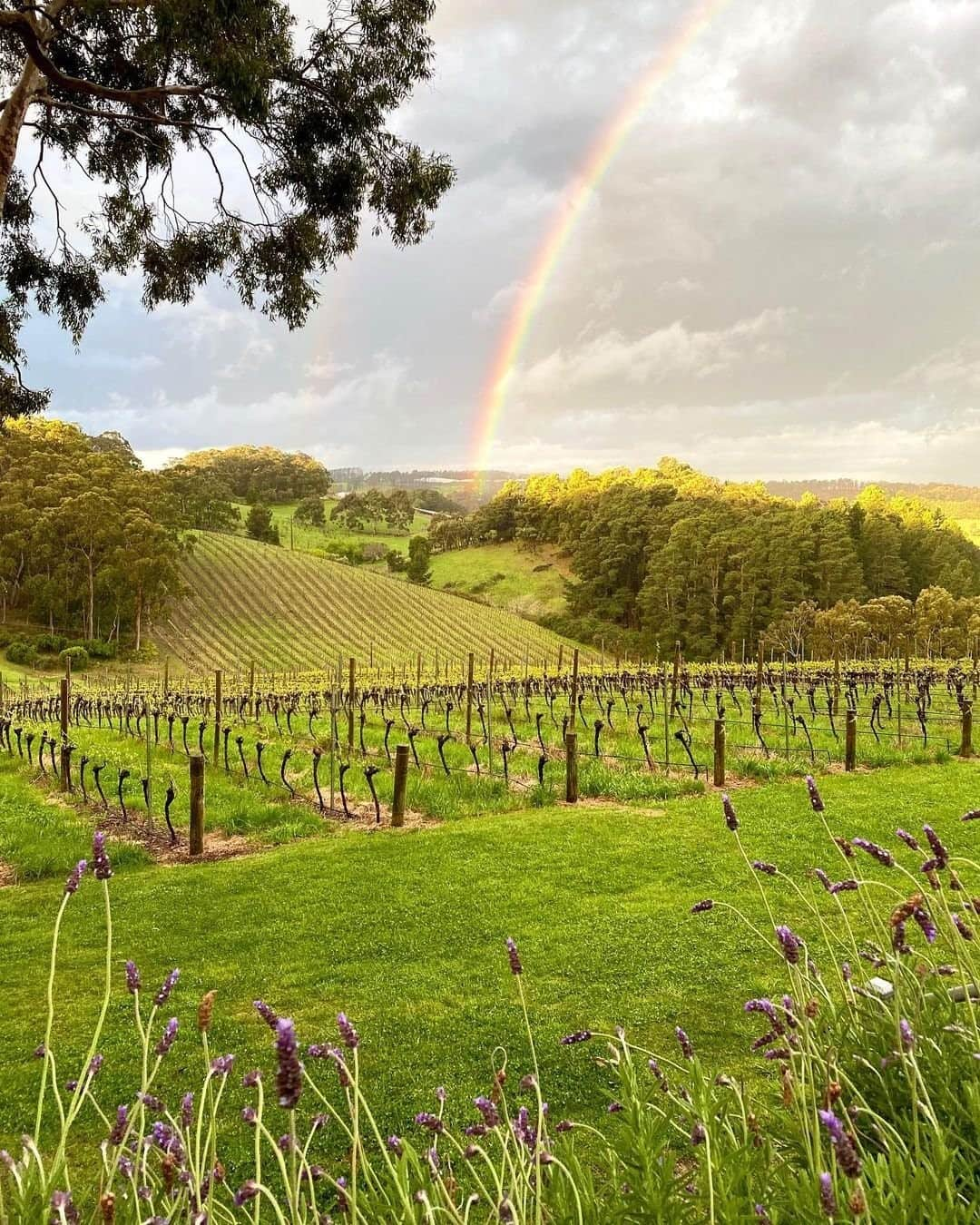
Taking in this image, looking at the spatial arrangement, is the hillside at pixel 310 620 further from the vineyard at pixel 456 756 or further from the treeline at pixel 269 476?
the treeline at pixel 269 476

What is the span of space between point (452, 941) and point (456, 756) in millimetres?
7747

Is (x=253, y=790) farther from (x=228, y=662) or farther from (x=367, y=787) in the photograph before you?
(x=228, y=662)

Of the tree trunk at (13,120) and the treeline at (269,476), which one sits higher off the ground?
the treeline at (269,476)

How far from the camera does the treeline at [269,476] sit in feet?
319

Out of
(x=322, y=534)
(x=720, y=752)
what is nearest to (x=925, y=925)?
(x=720, y=752)

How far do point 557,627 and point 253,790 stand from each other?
53.9 m

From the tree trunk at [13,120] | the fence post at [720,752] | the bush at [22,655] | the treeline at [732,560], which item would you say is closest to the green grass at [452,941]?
the fence post at [720,752]

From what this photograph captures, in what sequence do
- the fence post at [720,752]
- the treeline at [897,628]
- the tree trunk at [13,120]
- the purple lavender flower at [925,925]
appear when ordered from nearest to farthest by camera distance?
1. the purple lavender flower at [925,925]
2. the tree trunk at [13,120]
3. the fence post at [720,752]
4. the treeline at [897,628]

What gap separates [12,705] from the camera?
2723 centimetres

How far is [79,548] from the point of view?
4466 centimetres

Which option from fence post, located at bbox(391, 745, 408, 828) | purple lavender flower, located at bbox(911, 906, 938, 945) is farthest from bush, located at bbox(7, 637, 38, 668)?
purple lavender flower, located at bbox(911, 906, 938, 945)

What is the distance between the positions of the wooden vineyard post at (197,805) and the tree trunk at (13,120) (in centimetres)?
523

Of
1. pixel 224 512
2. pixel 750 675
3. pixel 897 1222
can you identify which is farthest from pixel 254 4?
pixel 224 512

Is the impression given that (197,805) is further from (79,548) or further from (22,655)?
(79,548)
